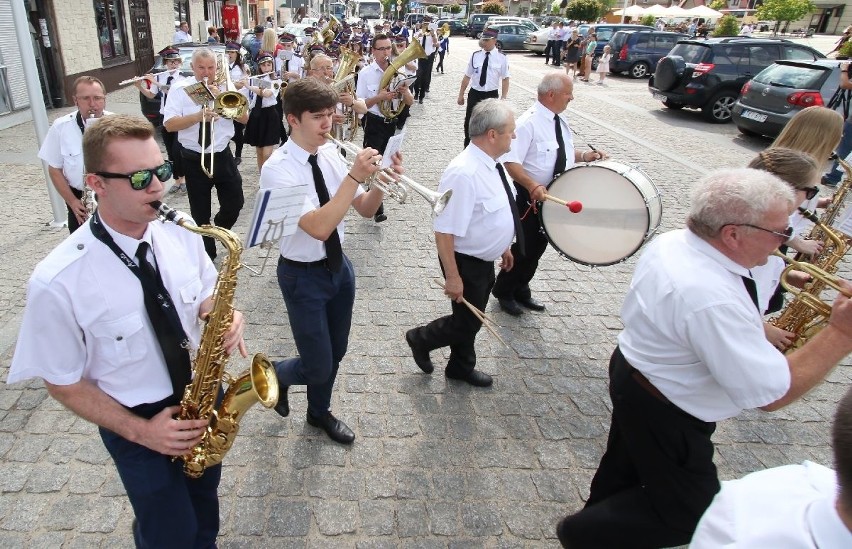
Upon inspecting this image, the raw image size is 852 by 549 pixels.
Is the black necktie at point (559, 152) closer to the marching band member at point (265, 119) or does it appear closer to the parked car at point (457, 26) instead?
the marching band member at point (265, 119)

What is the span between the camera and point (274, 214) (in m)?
2.63

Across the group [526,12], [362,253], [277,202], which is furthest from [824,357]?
[526,12]

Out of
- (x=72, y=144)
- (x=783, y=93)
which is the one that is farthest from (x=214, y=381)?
(x=783, y=93)

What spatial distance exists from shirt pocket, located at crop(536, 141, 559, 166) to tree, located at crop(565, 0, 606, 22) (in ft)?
123

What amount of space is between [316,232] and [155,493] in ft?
4.56

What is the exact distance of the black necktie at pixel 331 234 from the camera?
309 cm

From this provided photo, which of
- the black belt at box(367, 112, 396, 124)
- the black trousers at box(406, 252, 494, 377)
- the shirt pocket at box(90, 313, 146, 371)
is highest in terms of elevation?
the shirt pocket at box(90, 313, 146, 371)

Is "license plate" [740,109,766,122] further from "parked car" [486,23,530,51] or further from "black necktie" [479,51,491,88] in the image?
"parked car" [486,23,530,51]

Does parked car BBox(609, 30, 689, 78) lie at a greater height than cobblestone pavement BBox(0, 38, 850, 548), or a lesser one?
greater

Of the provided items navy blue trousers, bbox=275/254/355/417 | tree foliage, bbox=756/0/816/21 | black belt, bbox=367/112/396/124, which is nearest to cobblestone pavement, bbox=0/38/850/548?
navy blue trousers, bbox=275/254/355/417

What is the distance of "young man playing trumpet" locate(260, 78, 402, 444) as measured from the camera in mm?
2873

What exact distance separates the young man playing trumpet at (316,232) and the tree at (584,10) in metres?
39.3

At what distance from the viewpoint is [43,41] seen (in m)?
12.4

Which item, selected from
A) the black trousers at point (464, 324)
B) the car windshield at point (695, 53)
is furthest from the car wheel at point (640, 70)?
the black trousers at point (464, 324)
